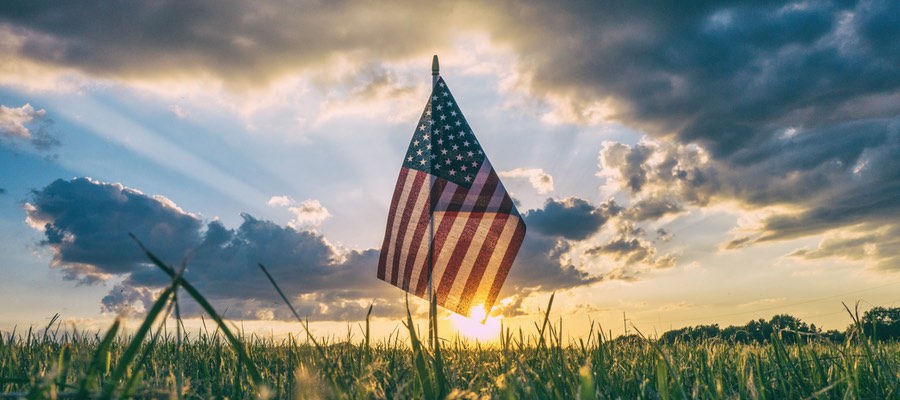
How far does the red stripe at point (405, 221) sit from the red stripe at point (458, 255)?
32.7 inches

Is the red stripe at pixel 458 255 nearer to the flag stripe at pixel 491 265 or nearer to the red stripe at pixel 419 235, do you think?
the flag stripe at pixel 491 265

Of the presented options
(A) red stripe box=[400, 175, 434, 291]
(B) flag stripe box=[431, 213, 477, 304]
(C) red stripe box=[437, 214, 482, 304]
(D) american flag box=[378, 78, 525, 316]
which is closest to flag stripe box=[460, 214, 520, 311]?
(D) american flag box=[378, 78, 525, 316]

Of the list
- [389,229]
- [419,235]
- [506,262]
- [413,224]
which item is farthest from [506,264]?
[389,229]

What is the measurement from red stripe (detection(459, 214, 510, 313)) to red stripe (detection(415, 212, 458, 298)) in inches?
25.5

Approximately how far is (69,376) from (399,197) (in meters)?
8.26

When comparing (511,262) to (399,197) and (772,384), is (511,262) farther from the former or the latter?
(772,384)

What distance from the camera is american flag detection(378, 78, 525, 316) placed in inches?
418

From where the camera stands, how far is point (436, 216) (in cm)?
1086

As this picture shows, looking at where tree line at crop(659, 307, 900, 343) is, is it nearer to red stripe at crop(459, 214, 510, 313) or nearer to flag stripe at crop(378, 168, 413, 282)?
red stripe at crop(459, 214, 510, 313)

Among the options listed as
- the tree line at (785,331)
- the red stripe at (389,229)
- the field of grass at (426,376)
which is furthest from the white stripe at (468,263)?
the field of grass at (426,376)

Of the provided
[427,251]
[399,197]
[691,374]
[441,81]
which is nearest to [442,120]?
[441,81]

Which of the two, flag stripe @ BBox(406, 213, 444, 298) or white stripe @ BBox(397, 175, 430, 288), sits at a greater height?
white stripe @ BBox(397, 175, 430, 288)

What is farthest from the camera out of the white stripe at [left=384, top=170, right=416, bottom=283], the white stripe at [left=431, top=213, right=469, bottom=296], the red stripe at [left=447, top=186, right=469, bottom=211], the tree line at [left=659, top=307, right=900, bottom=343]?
the white stripe at [left=384, top=170, right=416, bottom=283]

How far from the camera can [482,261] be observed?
10.7 meters
